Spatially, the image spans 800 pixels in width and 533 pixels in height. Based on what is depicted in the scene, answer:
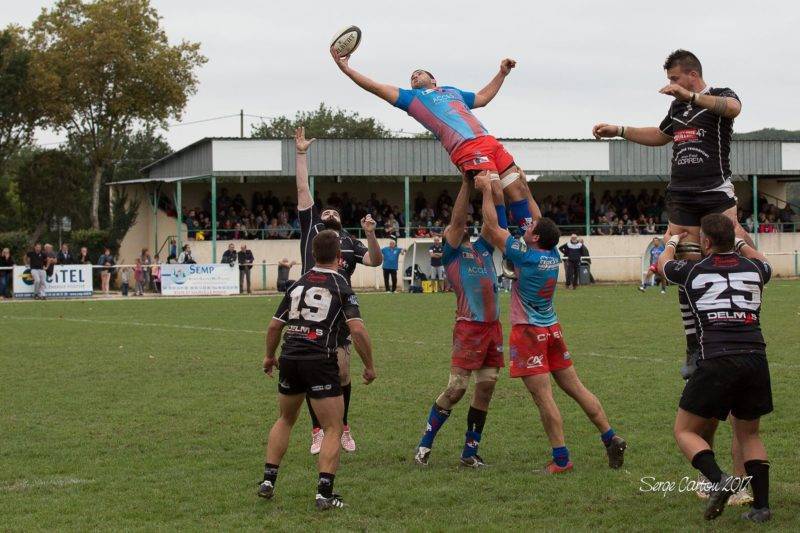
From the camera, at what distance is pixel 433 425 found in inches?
340

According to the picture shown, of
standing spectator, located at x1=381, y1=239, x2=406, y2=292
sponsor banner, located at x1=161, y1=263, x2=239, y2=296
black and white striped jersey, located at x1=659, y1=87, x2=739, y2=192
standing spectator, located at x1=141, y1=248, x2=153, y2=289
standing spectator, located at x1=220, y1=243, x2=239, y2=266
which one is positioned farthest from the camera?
standing spectator, located at x1=141, y1=248, x2=153, y2=289

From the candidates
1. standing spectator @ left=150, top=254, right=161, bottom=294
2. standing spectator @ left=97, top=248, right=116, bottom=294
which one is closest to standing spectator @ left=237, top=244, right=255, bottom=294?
standing spectator @ left=150, top=254, right=161, bottom=294

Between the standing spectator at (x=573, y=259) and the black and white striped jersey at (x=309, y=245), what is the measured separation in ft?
89.8

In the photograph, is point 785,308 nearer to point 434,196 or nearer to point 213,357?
point 213,357

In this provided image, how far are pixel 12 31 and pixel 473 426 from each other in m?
48.6

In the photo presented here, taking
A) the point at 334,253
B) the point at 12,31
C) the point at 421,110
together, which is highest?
the point at 12,31

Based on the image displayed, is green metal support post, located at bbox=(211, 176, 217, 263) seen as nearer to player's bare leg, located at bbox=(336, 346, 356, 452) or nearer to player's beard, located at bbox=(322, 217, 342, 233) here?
player's bare leg, located at bbox=(336, 346, 356, 452)

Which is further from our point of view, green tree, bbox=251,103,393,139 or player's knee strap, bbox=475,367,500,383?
green tree, bbox=251,103,393,139

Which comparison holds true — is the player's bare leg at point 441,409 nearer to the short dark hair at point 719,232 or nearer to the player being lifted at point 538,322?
the player being lifted at point 538,322

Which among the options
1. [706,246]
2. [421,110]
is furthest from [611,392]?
[706,246]

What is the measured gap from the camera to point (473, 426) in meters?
8.46

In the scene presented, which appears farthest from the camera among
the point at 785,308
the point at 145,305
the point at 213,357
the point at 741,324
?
the point at 145,305

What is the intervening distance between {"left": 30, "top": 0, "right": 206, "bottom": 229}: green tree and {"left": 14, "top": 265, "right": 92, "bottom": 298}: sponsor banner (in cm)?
1629

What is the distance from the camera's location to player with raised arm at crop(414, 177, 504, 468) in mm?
8516
